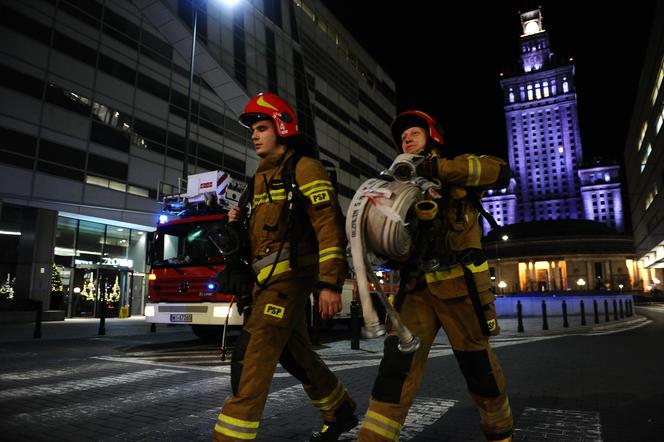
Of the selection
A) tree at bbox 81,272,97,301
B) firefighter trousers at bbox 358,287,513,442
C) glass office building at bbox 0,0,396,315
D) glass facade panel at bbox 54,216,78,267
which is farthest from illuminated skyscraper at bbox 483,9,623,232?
firefighter trousers at bbox 358,287,513,442

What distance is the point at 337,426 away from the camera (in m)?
3.21

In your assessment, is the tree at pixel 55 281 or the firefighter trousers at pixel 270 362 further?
the tree at pixel 55 281

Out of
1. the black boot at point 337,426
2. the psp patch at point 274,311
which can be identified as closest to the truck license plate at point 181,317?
the black boot at point 337,426

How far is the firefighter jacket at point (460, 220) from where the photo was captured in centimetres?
268

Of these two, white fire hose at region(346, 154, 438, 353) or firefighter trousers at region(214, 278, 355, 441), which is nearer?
white fire hose at region(346, 154, 438, 353)

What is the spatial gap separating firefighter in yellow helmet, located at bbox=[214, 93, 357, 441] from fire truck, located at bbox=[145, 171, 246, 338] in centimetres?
583

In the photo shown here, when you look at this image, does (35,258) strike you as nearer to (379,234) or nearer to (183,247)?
(183,247)

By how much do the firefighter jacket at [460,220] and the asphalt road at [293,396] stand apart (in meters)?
1.35

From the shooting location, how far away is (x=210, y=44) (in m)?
30.3

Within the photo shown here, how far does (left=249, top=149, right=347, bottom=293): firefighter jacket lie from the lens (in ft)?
9.42

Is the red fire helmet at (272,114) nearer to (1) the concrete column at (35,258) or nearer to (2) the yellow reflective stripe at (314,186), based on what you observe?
(2) the yellow reflective stripe at (314,186)

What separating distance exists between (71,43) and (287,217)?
2536cm

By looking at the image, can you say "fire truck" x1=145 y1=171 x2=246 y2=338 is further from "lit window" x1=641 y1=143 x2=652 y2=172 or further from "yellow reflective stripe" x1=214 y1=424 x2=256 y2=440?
"lit window" x1=641 y1=143 x2=652 y2=172

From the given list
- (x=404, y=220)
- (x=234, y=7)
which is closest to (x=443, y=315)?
(x=404, y=220)
